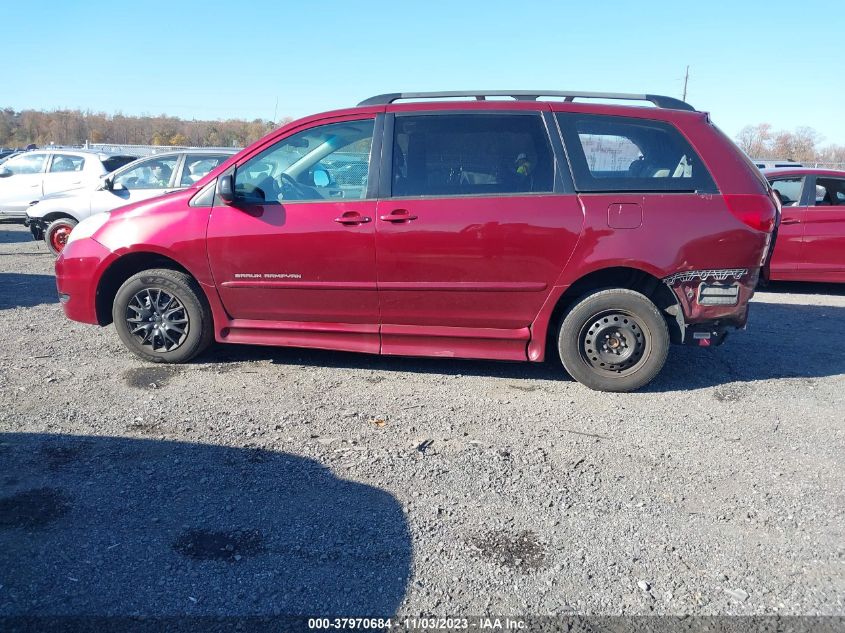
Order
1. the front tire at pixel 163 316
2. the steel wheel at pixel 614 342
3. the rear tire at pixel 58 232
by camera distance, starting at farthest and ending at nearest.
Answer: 1. the rear tire at pixel 58 232
2. the front tire at pixel 163 316
3. the steel wheel at pixel 614 342

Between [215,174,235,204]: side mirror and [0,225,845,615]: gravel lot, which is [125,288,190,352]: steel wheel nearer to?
[0,225,845,615]: gravel lot

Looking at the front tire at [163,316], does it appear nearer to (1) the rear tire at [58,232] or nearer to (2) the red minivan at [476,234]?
(2) the red minivan at [476,234]

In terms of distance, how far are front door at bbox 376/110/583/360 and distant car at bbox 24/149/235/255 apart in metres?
5.76

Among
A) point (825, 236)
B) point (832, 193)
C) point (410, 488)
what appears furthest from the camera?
point (832, 193)

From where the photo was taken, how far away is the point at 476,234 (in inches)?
183

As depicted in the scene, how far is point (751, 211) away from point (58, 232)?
9.93 metres

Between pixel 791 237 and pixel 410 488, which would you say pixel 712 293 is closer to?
pixel 410 488

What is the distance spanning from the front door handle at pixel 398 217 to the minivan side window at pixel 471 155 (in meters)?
0.14

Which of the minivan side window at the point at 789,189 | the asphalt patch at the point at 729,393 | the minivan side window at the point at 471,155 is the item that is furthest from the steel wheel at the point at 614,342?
the minivan side window at the point at 789,189

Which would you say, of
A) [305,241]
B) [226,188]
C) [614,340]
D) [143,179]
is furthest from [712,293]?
[143,179]

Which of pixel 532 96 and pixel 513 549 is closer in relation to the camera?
pixel 513 549

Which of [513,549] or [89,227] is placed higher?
[89,227]

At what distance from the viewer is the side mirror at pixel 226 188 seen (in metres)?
4.77

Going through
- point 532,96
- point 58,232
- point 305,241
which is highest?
point 532,96
